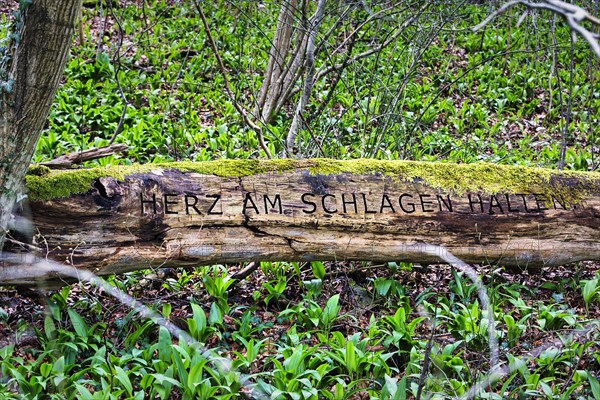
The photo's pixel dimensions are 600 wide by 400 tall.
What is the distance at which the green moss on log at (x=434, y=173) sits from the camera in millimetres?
4770

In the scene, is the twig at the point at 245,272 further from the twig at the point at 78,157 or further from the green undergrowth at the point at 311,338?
the twig at the point at 78,157

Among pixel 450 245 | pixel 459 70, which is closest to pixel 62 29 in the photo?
pixel 450 245

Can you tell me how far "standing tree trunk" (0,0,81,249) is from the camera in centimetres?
349

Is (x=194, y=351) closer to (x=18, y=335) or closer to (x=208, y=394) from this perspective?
(x=208, y=394)

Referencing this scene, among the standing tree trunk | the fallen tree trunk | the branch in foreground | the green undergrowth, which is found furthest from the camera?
the fallen tree trunk

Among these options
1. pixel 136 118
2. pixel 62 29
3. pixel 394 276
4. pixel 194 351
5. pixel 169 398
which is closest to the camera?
pixel 62 29

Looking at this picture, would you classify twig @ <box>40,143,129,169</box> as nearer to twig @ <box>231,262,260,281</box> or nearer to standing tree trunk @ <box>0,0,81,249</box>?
standing tree trunk @ <box>0,0,81,249</box>

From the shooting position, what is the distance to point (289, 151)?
22.8 feet

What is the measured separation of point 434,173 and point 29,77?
3131mm

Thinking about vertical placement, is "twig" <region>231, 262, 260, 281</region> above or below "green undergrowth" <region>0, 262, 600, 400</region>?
above

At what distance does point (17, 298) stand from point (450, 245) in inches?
136

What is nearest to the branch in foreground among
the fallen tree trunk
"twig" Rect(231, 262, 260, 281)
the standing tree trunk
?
the fallen tree trunk

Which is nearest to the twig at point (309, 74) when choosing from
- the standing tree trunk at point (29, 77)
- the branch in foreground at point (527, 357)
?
the standing tree trunk at point (29, 77)

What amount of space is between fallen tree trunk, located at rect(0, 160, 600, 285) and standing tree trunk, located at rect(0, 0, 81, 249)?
518mm
